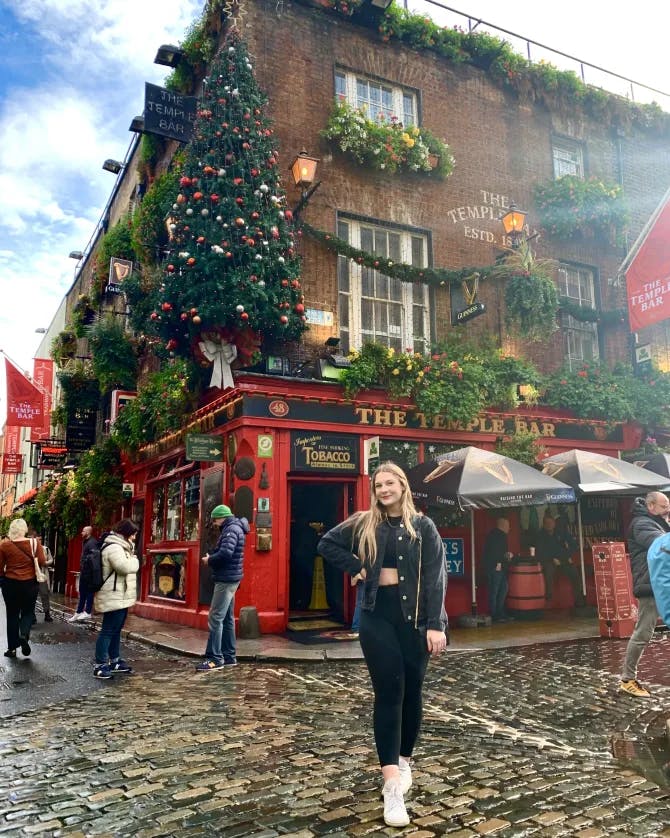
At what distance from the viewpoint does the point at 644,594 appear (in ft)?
21.6

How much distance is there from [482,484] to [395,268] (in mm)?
4718

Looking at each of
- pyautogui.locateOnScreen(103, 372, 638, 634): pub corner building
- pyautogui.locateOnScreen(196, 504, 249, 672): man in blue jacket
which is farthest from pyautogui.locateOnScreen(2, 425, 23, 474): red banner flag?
pyautogui.locateOnScreen(196, 504, 249, 672): man in blue jacket

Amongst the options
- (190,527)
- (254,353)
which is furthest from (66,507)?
(254,353)

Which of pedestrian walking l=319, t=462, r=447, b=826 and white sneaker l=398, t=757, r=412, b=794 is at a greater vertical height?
pedestrian walking l=319, t=462, r=447, b=826

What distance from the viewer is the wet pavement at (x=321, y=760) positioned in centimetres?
352

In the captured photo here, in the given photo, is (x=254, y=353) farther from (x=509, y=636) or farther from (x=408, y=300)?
(x=509, y=636)

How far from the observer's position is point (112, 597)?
774 centimetres

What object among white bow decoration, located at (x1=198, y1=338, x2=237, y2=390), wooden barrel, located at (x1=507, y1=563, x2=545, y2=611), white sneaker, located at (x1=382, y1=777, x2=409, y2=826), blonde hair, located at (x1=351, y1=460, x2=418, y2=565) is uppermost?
white bow decoration, located at (x1=198, y1=338, x2=237, y2=390)

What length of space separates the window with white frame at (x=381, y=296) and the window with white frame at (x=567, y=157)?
4.73 meters

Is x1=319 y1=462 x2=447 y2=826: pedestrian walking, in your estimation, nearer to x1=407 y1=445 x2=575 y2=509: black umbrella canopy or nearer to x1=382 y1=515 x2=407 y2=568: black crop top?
x1=382 y1=515 x2=407 y2=568: black crop top

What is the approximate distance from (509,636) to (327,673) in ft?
12.2

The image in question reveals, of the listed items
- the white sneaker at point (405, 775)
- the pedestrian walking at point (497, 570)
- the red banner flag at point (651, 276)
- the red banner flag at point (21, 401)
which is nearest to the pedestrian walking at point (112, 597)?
the white sneaker at point (405, 775)

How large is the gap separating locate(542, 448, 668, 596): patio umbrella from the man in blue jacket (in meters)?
5.89

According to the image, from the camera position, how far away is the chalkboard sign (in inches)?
519
